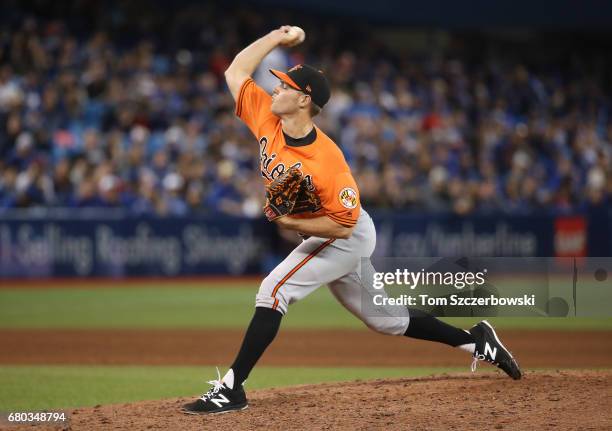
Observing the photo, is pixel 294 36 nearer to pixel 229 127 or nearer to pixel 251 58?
pixel 251 58

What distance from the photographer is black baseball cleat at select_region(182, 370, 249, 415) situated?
4.97m

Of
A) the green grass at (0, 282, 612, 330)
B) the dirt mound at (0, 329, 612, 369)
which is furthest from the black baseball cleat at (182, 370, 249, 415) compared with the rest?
the green grass at (0, 282, 612, 330)

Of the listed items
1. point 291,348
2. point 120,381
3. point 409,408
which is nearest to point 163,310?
point 291,348

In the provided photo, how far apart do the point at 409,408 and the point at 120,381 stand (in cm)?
282

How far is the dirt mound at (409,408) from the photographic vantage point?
4.68 metres

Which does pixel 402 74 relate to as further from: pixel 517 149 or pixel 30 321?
pixel 30 321

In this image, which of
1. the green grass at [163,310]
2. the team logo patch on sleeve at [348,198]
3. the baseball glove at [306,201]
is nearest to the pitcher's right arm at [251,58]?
the baseball glove at [306,201]

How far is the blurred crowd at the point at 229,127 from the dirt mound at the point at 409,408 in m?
9.73

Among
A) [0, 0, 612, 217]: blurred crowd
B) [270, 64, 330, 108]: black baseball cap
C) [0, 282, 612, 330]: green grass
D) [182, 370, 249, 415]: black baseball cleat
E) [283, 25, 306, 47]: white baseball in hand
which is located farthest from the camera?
[0, 0, 612, 217]: blurred crowd

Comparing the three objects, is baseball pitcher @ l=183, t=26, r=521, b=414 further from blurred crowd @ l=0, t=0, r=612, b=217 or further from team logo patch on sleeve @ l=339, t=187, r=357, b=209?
blurred crowd @ l=0, t=0, r=612, b=217

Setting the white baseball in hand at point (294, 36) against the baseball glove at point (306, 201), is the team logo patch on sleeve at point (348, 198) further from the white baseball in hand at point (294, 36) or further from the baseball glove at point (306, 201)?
the white baseball in hand at point (294, 36)

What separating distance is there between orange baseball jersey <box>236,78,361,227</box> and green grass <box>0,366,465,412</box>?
6.77 feet

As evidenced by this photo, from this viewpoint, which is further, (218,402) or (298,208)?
(298,208)

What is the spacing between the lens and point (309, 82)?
5.09 meters
